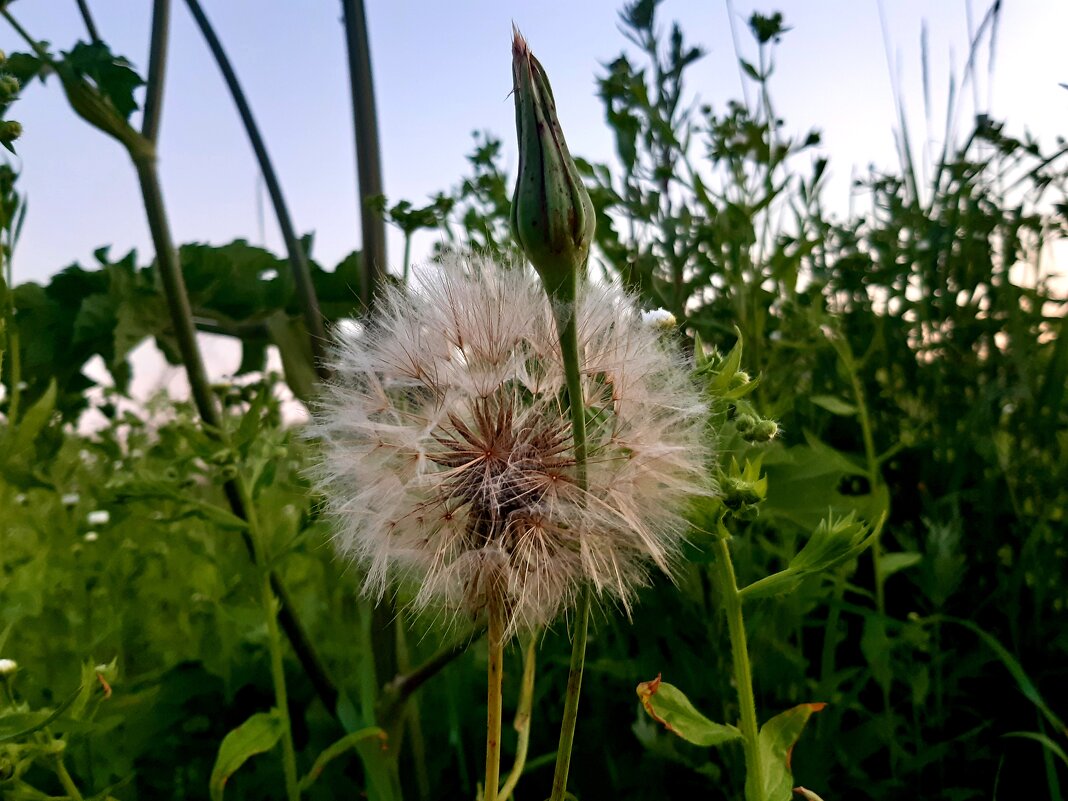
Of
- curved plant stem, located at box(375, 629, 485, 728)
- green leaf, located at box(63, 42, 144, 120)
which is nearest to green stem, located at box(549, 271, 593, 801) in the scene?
curved plant stem, located at box(375, 629, 485, 728)

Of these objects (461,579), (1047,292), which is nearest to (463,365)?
(461,579)

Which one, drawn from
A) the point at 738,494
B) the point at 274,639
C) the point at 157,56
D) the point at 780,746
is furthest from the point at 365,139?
the point at 780,746

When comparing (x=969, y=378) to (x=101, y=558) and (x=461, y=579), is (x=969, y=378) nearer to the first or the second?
(x=461, y=579)

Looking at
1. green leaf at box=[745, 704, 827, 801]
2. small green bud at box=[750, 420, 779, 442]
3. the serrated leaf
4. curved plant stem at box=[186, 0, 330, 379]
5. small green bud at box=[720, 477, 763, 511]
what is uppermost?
curved plant stem at box=[186, 0, 330, 379]

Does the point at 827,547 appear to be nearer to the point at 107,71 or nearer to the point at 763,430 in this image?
the point at 763,430

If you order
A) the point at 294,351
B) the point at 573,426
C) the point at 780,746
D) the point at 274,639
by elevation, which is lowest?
the point at 780,746

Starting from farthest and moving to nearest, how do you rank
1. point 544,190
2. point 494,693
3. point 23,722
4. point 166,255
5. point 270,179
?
point 270,179, point 166,255, point 23,722, point 494,693, point 544,190

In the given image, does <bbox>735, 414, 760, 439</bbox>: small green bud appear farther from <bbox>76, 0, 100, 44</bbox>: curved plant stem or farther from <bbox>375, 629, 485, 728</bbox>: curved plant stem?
<bbox>76, 0, 100, 44</bbox>: curved plant stem
